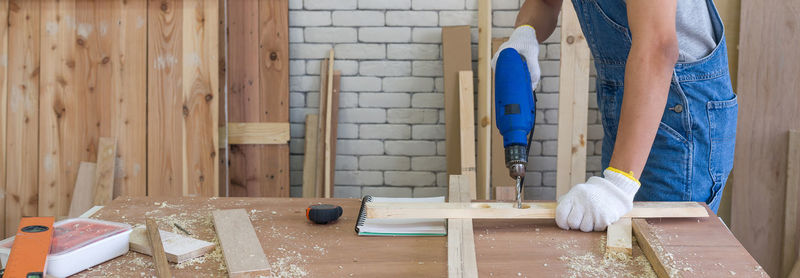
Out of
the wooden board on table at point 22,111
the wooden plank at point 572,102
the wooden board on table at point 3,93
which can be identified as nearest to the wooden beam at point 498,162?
the wooden plank at point 572,102

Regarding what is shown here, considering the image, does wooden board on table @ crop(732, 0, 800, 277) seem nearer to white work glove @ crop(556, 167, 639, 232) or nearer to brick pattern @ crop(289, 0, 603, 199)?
brick pattern @ crop(289, 0, 603, 199)

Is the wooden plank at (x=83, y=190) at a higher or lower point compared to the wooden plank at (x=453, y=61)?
lower

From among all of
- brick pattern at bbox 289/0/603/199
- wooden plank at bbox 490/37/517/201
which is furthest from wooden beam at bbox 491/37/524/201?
brick pattern at bbox 289/0/603/199

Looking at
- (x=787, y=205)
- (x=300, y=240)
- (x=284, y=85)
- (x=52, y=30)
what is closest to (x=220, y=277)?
(x=300, y=240)

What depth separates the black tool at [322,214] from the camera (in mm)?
1479

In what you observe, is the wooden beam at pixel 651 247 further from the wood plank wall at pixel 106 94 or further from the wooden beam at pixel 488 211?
the wood plank wall at pixel 106 94

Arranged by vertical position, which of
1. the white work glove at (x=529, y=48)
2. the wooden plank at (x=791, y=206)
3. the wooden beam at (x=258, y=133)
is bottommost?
the wooden plank at (x=791, y=206)

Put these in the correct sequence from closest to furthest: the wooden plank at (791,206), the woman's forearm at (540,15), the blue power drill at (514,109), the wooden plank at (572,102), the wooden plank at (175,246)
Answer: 1. the wooden plank at (175,246)
2. the blue power drill at (514,109)
3. the woman's forearm at (540,15)
4. the wooden plank at (791,206)
5. the wooden plank at (572,102)

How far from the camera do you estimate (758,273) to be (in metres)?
1.14

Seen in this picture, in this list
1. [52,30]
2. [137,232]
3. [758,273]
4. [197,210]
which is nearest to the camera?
[758,273]

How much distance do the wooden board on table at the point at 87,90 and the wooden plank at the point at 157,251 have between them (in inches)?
75.9

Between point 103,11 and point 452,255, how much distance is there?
2.56 metres

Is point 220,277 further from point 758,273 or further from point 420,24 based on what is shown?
point 420,24

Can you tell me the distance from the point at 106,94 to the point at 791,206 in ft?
10.7
